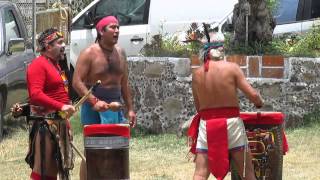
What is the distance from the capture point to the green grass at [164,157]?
806 cm

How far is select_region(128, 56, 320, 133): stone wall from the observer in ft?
32.1

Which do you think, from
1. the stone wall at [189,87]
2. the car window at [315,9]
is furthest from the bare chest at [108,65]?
the car window at [315,9]

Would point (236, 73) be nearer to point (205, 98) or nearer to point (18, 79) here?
point (205, 98)

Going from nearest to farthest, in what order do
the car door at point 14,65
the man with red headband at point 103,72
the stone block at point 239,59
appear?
1. the man with red headband at point 103,72
2. the stone block at point 239,59
3. the car door at point 14,65

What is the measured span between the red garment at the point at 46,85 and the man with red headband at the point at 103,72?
25 cm

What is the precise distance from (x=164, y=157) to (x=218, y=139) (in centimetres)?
268

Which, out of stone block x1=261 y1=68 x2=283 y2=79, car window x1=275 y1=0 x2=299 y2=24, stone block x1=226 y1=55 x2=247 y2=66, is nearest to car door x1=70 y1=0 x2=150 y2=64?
car window x1=275 y1=0 x2=299 y2=24

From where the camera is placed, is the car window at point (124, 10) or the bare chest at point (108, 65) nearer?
the bare chest at point (108, 65)

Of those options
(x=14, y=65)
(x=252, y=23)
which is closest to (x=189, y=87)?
(x=252, y=23)

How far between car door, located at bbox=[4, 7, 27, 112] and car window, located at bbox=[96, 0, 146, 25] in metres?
1.94

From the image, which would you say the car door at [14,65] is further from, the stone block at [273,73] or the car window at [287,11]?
the car window at [287,11]

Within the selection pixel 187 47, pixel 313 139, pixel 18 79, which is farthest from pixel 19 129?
pixel 313 139

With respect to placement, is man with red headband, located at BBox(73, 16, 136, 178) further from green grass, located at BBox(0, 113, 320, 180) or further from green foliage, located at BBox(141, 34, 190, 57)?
green foliage, located at BBox(141, 34, 190, 57)

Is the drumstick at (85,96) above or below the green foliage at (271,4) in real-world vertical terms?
below
